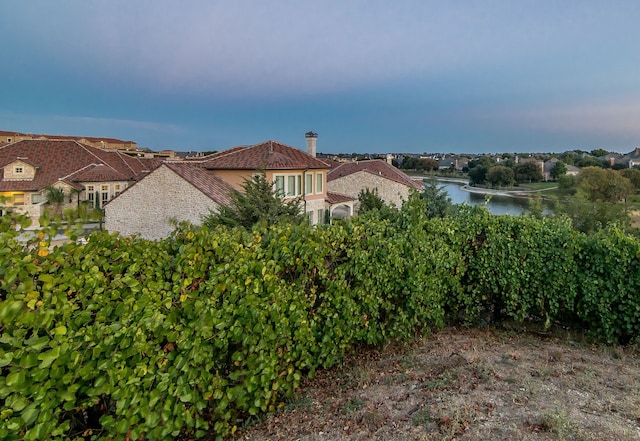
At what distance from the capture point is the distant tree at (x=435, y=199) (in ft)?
36.3

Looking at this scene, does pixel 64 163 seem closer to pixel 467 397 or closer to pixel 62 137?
pixel 62 137

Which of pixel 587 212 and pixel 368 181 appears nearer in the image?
pixel 368 181

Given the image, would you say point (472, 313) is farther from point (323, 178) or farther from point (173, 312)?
point (323, 178)

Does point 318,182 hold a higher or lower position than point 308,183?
higher

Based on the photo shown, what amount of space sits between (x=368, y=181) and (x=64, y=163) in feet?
94.2

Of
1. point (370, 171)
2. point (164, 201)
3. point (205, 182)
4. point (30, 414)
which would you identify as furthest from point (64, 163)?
point (30, 414)

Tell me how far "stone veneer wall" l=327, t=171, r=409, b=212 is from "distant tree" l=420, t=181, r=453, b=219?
729 inches

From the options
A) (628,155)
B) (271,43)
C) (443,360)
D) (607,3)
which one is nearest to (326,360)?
(443,360)

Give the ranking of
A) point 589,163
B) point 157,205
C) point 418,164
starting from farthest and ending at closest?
1. point 418,164
2. point 589,163
3. point 157,205

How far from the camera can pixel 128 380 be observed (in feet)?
8.95

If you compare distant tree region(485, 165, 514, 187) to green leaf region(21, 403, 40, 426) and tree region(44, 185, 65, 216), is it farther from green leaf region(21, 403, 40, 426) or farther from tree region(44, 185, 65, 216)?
green leaf region(21, 403, 40, 426)

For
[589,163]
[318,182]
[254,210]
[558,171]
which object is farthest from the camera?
[589,163]

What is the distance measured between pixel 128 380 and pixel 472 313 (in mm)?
5125

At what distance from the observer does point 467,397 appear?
3.76m
